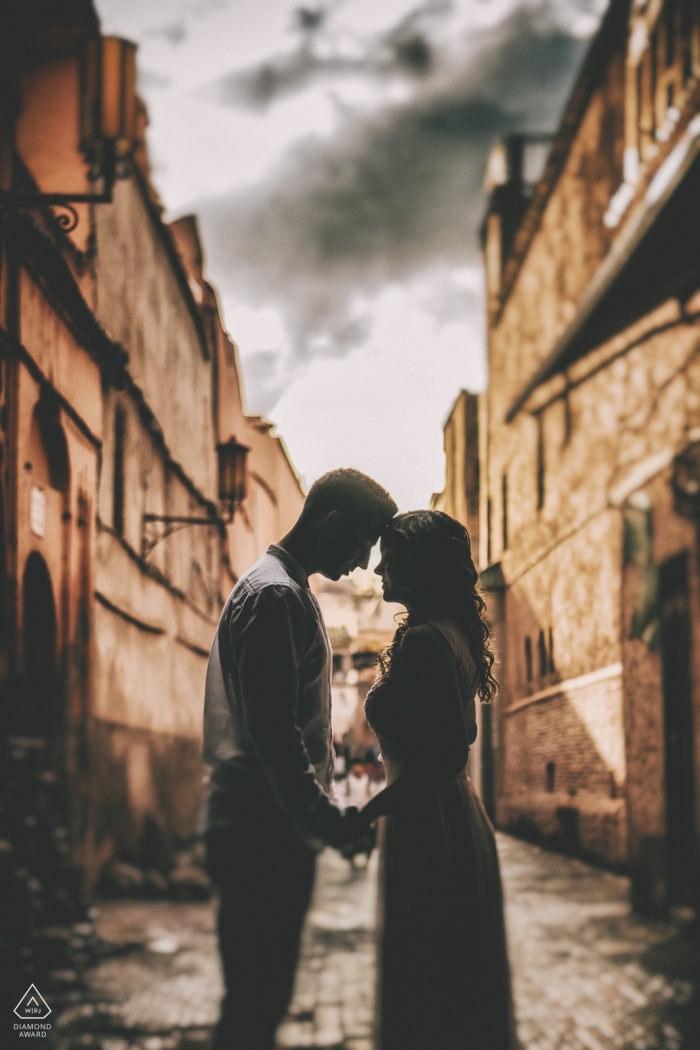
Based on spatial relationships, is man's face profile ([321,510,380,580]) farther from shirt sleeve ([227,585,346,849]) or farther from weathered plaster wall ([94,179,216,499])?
weathered plaster wall ([94,179,216,499])

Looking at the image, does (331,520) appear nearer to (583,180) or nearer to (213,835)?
(213,835)

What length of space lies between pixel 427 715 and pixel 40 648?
4.72 meters

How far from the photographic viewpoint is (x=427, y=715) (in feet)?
7.43

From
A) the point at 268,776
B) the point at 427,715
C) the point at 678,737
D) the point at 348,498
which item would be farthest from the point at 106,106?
the point at 678,737

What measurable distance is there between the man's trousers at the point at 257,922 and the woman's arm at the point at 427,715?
0.76ft

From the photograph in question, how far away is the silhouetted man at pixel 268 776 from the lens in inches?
79.4

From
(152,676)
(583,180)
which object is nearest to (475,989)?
(583,180)

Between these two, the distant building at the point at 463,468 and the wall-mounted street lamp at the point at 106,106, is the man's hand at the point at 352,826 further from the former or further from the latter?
the wall-mounted street lamp at the point at 106,106

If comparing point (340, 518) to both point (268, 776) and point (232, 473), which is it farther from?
point (232, 473)

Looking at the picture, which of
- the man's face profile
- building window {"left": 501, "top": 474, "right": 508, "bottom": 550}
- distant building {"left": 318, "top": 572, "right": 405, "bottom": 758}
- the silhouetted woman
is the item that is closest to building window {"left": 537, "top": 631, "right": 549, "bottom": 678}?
building window {"left": 501, "top": 474, "right": 508, "bottom": 550}

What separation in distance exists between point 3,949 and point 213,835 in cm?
274

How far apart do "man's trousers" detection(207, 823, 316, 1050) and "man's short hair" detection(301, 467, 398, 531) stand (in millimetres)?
681

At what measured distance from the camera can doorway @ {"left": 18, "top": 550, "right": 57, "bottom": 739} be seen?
615cm

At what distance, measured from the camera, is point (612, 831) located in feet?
22.1
